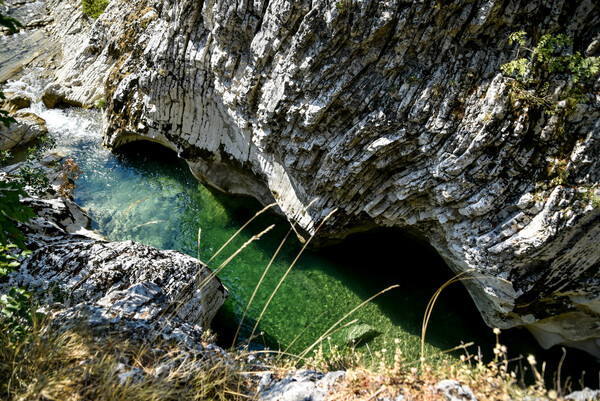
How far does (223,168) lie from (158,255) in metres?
3.88

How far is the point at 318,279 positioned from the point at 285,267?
84 cm

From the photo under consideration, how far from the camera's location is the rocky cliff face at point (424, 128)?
17.9 feet

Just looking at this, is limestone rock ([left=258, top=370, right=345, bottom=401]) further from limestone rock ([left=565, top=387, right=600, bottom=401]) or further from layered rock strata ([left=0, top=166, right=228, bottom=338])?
limestone rock ([left=565, top=387, right=600, bottom=401])

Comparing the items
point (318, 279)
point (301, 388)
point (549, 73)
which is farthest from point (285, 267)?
point (549, 73)

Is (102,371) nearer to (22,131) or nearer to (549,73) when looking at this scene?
(549,73)

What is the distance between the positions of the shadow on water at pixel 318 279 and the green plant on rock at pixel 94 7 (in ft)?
28.6

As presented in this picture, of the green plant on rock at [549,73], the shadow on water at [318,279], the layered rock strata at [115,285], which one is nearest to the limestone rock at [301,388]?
the layered rock strata at [115,285]

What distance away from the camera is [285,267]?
337 inches

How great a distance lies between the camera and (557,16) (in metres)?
5.13

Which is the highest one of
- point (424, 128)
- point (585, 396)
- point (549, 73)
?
point (549, 73)

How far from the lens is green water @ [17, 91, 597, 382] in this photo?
7.48m

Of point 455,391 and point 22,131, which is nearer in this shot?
point 455,391

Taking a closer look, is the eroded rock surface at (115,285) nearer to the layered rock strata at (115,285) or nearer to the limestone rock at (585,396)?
the layered rock strata at (115,285)

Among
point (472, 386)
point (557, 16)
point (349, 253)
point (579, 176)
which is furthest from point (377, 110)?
point (472, 386)
